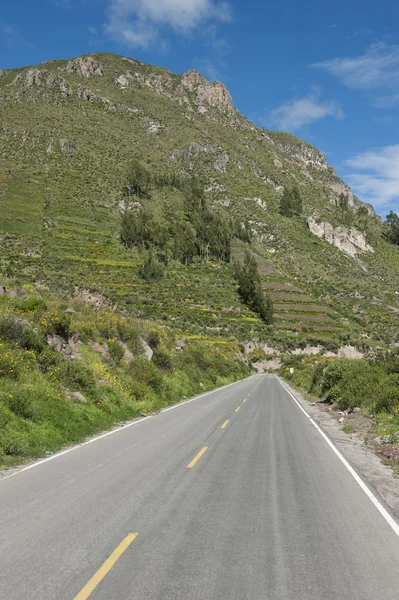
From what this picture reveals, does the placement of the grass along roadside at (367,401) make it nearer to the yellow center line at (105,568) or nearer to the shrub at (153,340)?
the yellow center line at (105,568)

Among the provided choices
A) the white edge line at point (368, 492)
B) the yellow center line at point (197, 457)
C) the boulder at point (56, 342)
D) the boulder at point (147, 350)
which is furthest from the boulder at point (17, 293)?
the white edge line at point (368, 492)

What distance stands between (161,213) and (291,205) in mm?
54284

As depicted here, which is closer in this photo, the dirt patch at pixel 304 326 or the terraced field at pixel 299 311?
the dirt patch at pixel 304 326

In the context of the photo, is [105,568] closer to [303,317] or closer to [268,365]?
[268,365]

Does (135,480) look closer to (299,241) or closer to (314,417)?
(314,417)

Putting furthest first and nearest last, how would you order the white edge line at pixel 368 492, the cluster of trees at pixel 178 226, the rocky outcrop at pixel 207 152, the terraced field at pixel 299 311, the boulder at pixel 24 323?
the rocky outcrop at pixel 207 152 → the cluster of trees at pixel 178 226 → the terraced field at pixel 299 311 → the boulder at pixel 24 323 → the white edge line at pixel 368 492

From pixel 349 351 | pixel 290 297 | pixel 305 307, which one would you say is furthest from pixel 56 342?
pixel 290 297

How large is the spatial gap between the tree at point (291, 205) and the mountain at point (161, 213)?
4249mm

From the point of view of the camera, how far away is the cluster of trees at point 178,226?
354 feet

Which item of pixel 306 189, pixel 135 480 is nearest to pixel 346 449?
pixel 135 480

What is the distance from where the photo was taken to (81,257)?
8512cm

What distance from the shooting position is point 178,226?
120312 millimetres

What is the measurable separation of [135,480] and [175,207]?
446 ft

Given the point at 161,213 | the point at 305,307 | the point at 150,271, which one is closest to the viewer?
the point at 150,271
